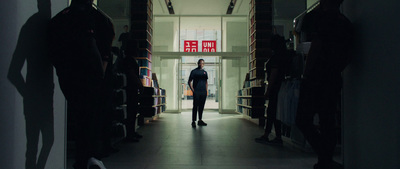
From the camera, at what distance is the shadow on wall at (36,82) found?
141cm

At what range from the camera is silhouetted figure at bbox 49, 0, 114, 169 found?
1.51 meters

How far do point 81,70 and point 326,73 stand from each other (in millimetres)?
1529

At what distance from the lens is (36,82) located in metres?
1.54

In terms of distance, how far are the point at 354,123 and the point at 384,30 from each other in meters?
0.67

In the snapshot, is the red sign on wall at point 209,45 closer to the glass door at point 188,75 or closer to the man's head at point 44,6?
the glass door at point 188,75

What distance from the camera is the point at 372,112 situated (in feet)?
5.17

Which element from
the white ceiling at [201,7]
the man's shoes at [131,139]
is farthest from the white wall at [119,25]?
the white ceiling at [201,7]

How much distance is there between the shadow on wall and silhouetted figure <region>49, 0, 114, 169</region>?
95 mm

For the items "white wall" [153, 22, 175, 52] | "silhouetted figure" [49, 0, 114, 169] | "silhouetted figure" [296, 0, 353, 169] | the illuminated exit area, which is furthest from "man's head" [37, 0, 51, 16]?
"white wall" [153, 22, 175, 52]

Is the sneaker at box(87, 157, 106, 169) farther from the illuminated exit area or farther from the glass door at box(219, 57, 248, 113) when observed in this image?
the glass door at box(219, 57, 248, 113)

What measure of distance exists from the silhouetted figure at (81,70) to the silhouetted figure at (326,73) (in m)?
1.37

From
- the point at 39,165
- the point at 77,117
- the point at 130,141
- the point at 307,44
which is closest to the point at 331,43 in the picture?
the point at 307,44

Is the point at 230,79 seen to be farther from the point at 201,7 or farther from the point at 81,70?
the point at 81,70

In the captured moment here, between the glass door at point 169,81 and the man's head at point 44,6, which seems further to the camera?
the glass door at point 169,81
